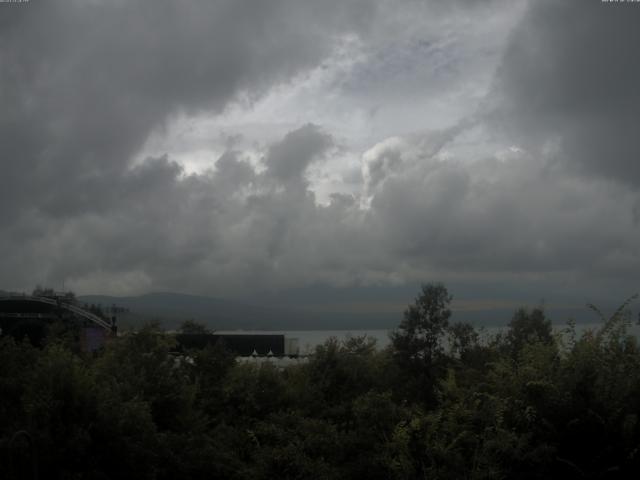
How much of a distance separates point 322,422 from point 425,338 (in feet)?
19.7

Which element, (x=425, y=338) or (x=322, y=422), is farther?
(x=425, y=338)

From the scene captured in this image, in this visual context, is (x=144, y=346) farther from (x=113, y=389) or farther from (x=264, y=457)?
(x=264, y=457)

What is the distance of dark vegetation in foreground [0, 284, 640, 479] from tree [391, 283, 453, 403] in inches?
15.5

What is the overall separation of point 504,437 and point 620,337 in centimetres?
508

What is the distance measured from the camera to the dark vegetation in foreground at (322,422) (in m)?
14.8

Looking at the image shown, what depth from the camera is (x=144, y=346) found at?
71.0 feet

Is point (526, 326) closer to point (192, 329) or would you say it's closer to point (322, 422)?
point (322, 422)

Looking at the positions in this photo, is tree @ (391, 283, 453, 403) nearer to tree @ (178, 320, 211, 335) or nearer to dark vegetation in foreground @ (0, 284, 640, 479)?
dark vegetation in foreground @ (0, 284, 640, 479)

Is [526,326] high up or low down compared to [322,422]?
up

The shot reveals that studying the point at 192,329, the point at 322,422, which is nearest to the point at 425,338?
the point at 322,422

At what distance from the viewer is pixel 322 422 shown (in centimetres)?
1803

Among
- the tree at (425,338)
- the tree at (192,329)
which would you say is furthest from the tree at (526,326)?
the tree at (192,329)

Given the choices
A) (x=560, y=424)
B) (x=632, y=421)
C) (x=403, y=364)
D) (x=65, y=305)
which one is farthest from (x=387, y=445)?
(x=65, y=305)

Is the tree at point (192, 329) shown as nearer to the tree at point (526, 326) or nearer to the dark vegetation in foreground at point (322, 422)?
the dark vegetation in foreground at point (322, 422)
